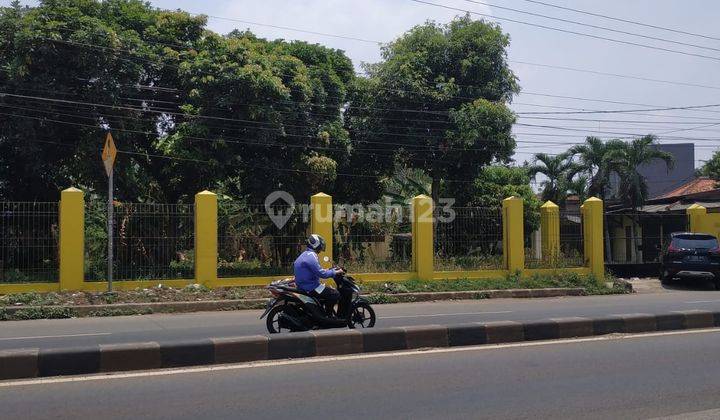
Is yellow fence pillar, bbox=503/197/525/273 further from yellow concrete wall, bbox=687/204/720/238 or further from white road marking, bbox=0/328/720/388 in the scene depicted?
white road marking, bbox=0/328/720/388

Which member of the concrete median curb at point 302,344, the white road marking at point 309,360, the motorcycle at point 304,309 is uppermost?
the motorcycle at point 304,309

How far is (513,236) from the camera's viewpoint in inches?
770

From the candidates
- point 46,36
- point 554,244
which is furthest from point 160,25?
point 554,244

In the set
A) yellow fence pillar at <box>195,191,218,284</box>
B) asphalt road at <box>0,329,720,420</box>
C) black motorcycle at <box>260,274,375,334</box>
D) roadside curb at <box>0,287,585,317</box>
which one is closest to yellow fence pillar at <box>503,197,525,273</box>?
roadside curb at <box>0,287,585,317</box>

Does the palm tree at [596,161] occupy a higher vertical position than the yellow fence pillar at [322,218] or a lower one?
higher

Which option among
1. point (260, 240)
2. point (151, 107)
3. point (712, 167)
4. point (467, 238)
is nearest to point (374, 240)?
point (467, 238)

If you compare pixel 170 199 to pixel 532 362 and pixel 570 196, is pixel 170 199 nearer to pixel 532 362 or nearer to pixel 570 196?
pixel 532 362

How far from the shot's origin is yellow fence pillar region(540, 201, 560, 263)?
20.2 m

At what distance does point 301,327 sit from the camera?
937cm

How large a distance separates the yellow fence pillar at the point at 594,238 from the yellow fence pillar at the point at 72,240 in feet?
45.7

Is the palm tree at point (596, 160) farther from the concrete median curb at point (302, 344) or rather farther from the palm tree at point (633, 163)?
the concrete median curb at point (302, 344)

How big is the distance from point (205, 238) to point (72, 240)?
296cm

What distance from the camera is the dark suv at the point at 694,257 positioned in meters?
19.3

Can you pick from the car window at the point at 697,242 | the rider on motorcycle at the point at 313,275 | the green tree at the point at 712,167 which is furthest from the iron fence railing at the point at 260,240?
the green tree at the point at 712,167
